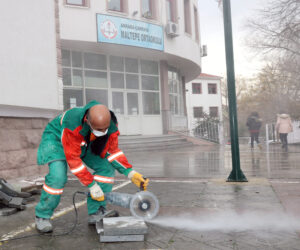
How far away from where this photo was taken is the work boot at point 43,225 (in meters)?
3.02

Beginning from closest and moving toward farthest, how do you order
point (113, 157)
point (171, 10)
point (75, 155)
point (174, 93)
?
1. point (75, 155)
2. point (113, 157)
3. point (171, 10)
4. point (174, 93)

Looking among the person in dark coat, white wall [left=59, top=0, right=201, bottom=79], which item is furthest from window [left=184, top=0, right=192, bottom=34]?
the person in dark coat

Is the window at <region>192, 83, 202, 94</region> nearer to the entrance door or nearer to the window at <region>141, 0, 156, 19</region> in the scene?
the entrance door

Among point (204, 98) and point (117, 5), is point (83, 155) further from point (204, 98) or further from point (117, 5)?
point (204, 98)

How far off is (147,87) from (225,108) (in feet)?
115

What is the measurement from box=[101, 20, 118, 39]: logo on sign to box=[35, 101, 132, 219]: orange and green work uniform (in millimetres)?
13058

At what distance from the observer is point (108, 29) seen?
15.7 meters

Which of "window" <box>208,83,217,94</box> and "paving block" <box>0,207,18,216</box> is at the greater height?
"window" <box>208,83,217,94</box>

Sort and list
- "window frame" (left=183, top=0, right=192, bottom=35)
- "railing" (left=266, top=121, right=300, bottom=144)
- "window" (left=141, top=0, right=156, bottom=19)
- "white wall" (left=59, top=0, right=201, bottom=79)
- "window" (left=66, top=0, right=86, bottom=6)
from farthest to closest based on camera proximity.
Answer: "window frame" (left=183, top=0, right=192, bottom=35) < "railing" (left=266, top=121, right=300, bottom=144) < "window" (left=141, top=0, right=156, bottom=19) < "window" (left=66, top=0, right=86, bottom=6) < "white wall" (left=59, top=0, right=201, bottom=79)

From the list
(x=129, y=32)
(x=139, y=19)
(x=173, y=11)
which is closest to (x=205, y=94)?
(x=173, y=11)

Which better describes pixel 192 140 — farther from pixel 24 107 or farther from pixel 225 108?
pixel 225 108

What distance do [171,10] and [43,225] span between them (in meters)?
17.9

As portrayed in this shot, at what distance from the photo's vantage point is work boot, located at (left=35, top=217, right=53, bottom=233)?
3.02 m

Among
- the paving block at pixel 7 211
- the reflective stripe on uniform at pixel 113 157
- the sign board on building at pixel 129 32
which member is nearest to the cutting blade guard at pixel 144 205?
the reflective stripe on uniform at pixel 113 157
